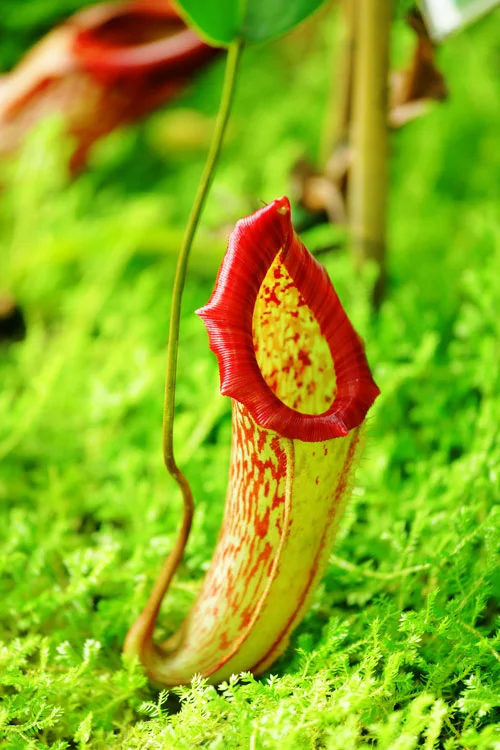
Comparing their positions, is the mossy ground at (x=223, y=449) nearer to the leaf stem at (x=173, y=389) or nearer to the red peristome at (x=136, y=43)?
the leaf stem at (x=173, y=389)

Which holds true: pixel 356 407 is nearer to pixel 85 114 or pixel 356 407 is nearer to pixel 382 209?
pixel 382 209

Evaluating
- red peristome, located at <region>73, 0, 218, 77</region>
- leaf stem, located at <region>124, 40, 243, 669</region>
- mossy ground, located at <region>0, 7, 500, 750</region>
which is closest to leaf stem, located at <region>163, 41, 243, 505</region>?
leaf stem, located at <region>124, 40, 243, 669</region>

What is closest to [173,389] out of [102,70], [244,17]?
[244,17]

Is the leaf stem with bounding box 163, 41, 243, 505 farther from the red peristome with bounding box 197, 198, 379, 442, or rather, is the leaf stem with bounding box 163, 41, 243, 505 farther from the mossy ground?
the mossy ground

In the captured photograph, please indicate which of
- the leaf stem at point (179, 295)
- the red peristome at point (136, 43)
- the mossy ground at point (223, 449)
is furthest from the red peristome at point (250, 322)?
the red peristome at point (136, 43)

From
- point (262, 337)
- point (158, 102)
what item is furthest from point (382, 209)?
point (158, 102)

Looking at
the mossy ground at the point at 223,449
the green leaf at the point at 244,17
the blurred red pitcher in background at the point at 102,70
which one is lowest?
the mossy ground at the point at 223,449
